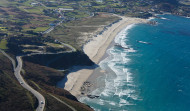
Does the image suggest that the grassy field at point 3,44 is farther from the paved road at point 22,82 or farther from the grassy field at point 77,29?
the grassy field at point 77,29

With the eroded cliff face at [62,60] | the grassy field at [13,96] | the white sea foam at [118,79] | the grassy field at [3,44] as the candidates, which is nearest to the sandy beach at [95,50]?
the eroded cliff face at [62,60]

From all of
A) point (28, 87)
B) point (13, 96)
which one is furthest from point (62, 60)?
point (13, 96)

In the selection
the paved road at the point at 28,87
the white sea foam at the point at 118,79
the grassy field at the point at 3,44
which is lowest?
the white sea foam at the point at 118,79

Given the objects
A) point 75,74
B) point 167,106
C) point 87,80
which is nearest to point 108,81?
point 87,80

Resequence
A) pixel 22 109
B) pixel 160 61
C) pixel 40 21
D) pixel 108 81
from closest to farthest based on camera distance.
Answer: pixel 22 109, pixel 108 81, pixel 160 61, pixel 40 21

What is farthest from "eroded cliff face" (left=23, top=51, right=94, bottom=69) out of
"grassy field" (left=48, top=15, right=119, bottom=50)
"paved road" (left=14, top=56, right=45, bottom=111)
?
"grassy field" (left=48, top=15, right=119, bottom=50)

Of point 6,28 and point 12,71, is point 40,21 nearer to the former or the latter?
point 6,28
